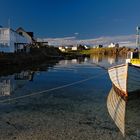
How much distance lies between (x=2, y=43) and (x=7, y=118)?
44.4 metres

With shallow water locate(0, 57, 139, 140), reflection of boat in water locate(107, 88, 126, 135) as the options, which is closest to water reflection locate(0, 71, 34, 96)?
shallow water locate(0, 57, 139, 140)

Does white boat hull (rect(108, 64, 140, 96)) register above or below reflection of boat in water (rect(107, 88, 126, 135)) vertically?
above

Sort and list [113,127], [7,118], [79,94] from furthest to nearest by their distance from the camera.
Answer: [79,94] → [7,118] → [113,127]

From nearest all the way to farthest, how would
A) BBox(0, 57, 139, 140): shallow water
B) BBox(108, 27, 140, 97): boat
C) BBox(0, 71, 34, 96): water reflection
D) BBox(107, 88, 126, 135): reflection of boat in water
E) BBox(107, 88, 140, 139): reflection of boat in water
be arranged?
1. BBox(0, 57, 139, 140): shallow water
2. BBox(107, 88, 140, 139): reflection of boat in water
3. BBox(107, 88, 126, 135): reflection of boat in water
4. BBox(108, 27, 140, 97): boat
5. BBox(0, 71, 34, 96): water reflection

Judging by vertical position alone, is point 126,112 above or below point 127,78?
below

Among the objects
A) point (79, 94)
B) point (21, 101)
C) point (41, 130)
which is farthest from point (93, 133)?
point (79, 94)

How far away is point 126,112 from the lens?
15.4 metres

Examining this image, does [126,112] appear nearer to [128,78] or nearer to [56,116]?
[128,78]

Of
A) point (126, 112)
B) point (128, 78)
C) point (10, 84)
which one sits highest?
point (128, 78)

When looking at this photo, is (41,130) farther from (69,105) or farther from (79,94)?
(79,94)

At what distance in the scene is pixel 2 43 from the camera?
55.8 meters

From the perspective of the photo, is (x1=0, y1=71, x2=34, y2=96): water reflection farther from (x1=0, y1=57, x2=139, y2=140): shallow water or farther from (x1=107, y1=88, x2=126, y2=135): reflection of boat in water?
(x1=107, y1=88, x2=126, y2=135): reflection of boat in water

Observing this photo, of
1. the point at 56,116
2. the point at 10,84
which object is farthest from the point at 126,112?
the point at 10,84

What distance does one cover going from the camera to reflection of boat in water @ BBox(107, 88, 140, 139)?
12.2 metres
